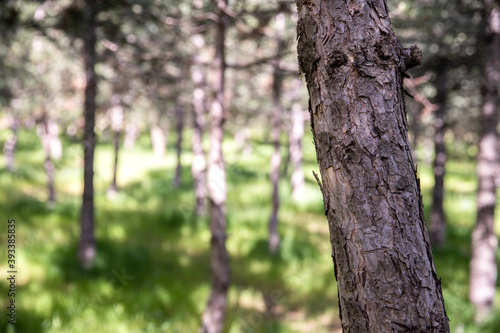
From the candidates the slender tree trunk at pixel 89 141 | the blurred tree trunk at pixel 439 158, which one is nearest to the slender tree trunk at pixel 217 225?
the slender tree trunk at pixel 89 141

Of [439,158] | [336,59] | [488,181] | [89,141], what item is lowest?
[336,59]

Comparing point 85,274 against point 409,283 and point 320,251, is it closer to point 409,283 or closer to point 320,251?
point 320,251

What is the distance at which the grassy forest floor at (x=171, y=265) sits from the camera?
17.7 ft

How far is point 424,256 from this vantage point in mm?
1490

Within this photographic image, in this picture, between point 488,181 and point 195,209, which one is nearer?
point 488,181

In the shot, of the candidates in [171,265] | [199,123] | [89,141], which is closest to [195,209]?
[199,123]

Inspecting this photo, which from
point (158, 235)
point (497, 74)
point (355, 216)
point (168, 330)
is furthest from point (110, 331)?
point (497, 74)

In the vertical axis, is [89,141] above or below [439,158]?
below

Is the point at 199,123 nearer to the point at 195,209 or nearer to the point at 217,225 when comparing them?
the point at 195,209

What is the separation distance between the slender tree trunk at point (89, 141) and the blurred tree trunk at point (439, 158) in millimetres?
7161

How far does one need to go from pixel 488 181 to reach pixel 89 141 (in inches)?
263

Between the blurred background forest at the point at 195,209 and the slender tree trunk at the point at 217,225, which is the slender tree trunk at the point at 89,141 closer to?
the blurred background forest at the point at 195,209

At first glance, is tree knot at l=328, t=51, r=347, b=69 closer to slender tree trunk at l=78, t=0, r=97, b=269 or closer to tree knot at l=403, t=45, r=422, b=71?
tree knot at l=403, t=45, r=422, b=71

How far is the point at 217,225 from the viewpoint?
5289 millimetres
